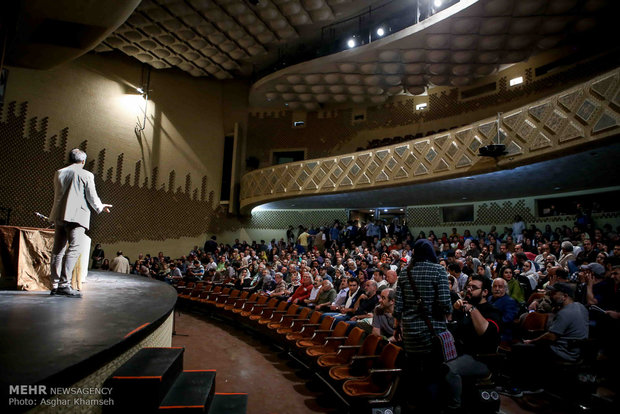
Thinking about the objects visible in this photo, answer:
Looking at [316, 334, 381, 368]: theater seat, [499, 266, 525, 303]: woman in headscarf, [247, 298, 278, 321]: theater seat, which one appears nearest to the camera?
[316, 334, 381, 368]: theater seat

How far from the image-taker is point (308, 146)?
14.2 metres

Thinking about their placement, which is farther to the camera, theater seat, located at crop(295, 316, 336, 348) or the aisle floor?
theater seat, located at crop(295, 316, 336, 348)

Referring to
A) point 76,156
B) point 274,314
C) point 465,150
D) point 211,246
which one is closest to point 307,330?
point 274,314

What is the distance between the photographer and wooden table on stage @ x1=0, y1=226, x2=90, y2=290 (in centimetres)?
316

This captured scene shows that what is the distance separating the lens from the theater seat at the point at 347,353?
3.08m

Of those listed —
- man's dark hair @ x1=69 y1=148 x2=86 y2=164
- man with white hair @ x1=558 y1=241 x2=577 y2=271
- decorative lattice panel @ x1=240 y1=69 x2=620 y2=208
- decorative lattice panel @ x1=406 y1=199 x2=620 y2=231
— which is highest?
decorative lattice panel @ x1=240 y1=69 x2=620 y2=208

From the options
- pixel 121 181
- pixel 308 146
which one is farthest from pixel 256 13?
pixel 121 181

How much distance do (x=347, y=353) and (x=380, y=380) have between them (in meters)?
0.63

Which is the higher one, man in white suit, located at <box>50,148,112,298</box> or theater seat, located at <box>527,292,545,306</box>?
man in white suit, located at <box>50,148,112,298</box>

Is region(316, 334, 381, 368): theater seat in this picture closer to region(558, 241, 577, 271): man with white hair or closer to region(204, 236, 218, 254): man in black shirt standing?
region(558, 241, 577, 271): man with white hair

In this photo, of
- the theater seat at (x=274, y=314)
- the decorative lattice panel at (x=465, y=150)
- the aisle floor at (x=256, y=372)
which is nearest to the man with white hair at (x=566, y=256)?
the decorative lattice panel at (x=465, y=150)

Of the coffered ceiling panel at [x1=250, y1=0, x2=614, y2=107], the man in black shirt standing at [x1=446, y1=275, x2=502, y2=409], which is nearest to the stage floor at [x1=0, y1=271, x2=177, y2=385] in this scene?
the man in black shirt standing at [x1=446, y1=275, x2=502, y2=409]

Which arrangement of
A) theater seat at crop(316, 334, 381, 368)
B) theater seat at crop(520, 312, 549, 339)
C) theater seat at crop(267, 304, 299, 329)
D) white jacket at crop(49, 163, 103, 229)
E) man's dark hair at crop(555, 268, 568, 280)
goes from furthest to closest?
theater seat at crop(267, 304, 299, 329) → man's dark hair at crop(555, 268, 568, 280) → theater seat at crop(520, 312, 549, 339) → theater seat at crop(316, 334, 381, 368) → white jacket at crop(49, 163, 103, 229)

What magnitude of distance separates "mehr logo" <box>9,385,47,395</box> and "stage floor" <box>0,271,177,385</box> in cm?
2
